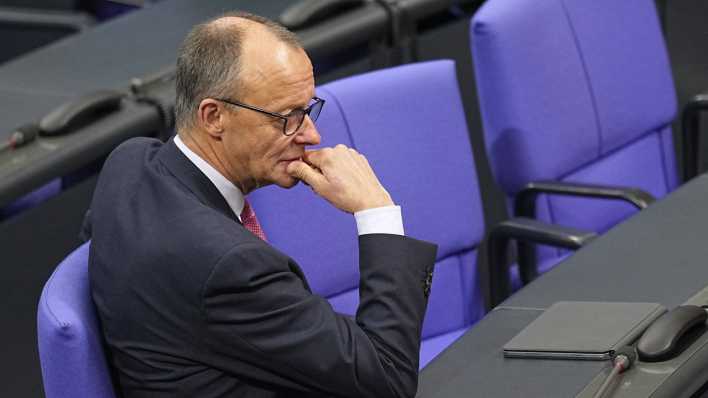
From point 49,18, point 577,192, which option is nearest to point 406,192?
point 577,192

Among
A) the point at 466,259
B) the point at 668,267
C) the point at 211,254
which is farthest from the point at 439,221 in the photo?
the point at 211,254

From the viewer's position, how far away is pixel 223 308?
4.82 ft

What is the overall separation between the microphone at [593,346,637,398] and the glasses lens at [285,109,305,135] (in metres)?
0.48

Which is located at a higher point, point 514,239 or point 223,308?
point 223,308

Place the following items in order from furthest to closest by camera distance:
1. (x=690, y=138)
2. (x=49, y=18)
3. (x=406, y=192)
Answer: (x=49, y=18)
(x=690, y=138)
(x=406, y=192)

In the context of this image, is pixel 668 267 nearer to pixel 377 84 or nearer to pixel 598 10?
pixel 377 84

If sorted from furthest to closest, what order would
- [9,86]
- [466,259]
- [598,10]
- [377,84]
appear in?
[9,86] < [598,10] < [466,259] < [377,84]

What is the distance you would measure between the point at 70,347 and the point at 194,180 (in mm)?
267

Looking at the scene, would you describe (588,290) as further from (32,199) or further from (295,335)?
(32,199)

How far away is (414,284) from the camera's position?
5.26ft

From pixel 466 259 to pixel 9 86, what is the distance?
1.22 metres

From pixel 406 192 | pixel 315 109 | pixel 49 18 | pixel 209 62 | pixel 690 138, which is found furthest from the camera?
pixel 49 18

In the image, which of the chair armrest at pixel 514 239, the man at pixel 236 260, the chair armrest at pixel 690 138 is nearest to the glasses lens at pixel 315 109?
the man at pixel 236 260

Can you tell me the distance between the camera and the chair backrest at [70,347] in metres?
1.47
